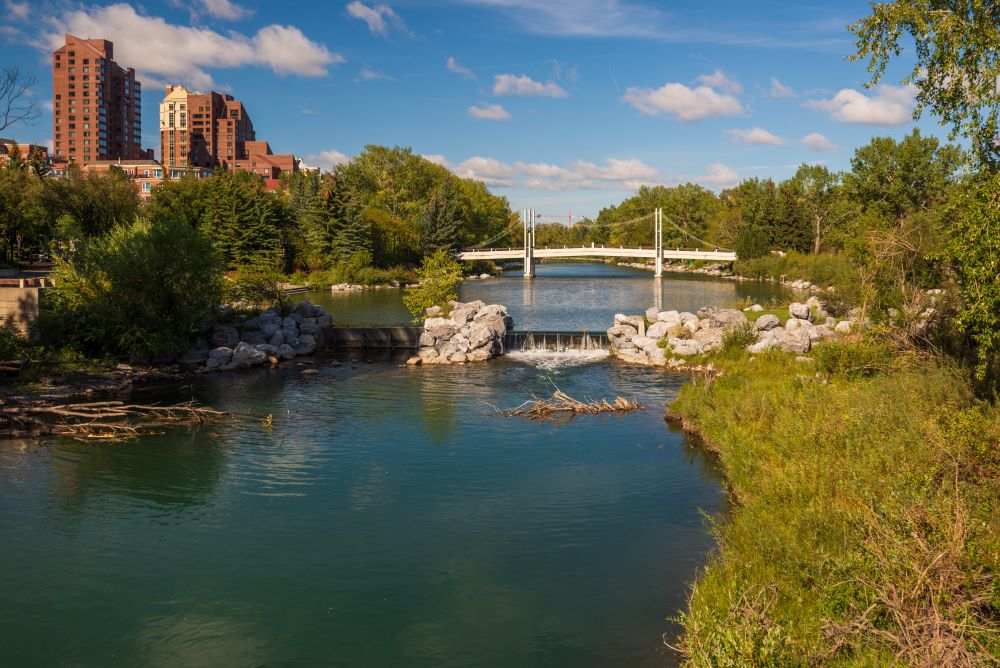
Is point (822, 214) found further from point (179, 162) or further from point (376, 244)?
point (179, 162)

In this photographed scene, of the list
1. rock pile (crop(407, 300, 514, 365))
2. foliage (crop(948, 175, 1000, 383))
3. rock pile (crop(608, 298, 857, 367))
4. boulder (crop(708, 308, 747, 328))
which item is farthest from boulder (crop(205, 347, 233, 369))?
foliage (crop(948, 175, 1000, 383))

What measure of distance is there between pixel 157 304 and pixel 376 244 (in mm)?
52633

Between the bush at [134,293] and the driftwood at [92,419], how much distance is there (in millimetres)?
6394

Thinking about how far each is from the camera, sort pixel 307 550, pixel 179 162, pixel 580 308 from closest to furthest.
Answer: pixel 307 550
pixel 580 308
pixel 179 162

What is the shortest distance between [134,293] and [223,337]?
423cm

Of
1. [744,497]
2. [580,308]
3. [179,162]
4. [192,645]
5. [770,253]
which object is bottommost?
[192,645]

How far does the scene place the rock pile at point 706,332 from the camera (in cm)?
2812

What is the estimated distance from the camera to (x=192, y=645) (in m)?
10.4

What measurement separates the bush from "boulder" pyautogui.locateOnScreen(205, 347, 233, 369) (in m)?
1.11

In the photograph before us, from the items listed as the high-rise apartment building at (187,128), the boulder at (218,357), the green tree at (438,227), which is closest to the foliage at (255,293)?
the boulder at (218,357)

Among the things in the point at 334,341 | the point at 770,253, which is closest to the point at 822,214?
the point at 770,253

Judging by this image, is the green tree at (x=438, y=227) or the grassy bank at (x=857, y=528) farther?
the green tree at (x=438, y=227)

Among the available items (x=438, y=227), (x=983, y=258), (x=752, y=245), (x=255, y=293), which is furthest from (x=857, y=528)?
(x=438, y=227)

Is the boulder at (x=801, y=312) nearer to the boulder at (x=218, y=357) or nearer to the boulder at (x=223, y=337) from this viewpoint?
the boulder at (x=218, y=357)
